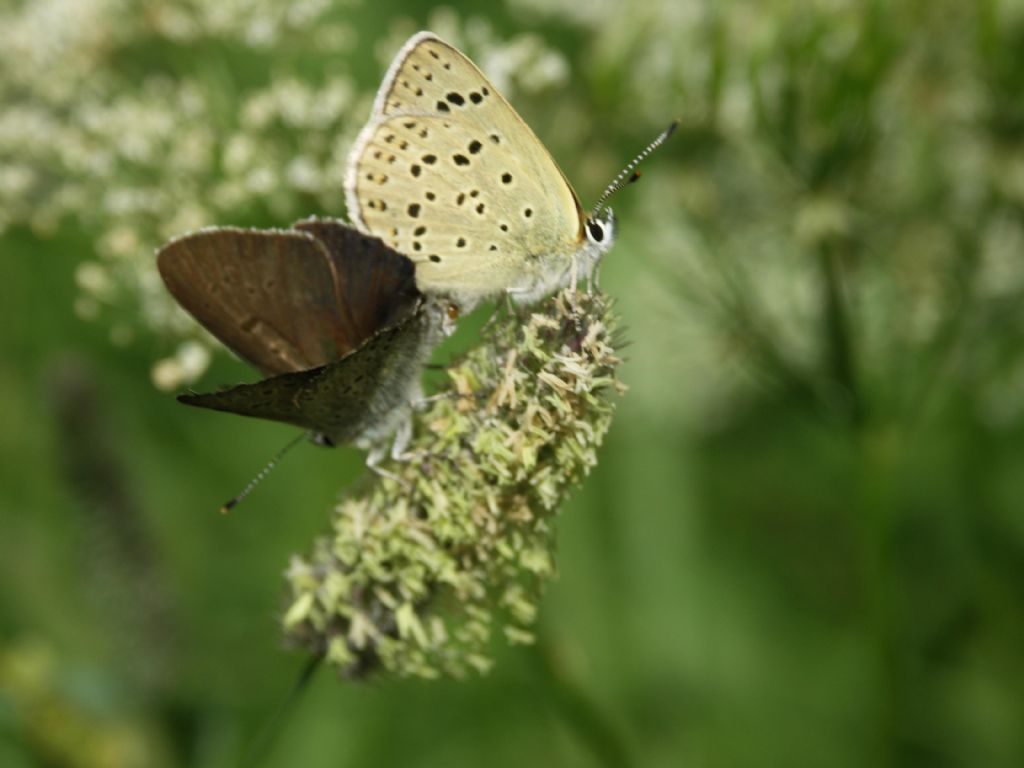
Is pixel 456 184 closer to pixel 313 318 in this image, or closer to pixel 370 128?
pixel 370 128

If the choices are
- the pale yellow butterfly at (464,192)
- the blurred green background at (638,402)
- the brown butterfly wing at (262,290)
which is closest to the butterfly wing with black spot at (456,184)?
the pale yellow butterfly at (464,192)

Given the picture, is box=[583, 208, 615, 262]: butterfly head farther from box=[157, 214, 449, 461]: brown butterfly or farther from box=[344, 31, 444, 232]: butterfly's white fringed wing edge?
box=[344, 31, 444, 232]: butterfly's white fringed wing edge

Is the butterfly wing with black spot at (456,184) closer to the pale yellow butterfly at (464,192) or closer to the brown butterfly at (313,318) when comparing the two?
the pale yellow butterfly at (464,192)

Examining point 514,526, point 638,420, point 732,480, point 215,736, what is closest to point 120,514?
point 215,736

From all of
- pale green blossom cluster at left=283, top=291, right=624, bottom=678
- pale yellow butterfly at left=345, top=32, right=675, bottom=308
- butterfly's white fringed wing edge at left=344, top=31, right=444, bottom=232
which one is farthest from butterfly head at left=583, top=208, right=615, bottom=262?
butterfly's white fringed wing edge at left=344, top=31, right=444, bottom=232

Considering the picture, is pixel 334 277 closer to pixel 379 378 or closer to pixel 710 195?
pixel 379 378

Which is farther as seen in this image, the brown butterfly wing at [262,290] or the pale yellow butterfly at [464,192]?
the pale yellow butterfly at [464,192]
